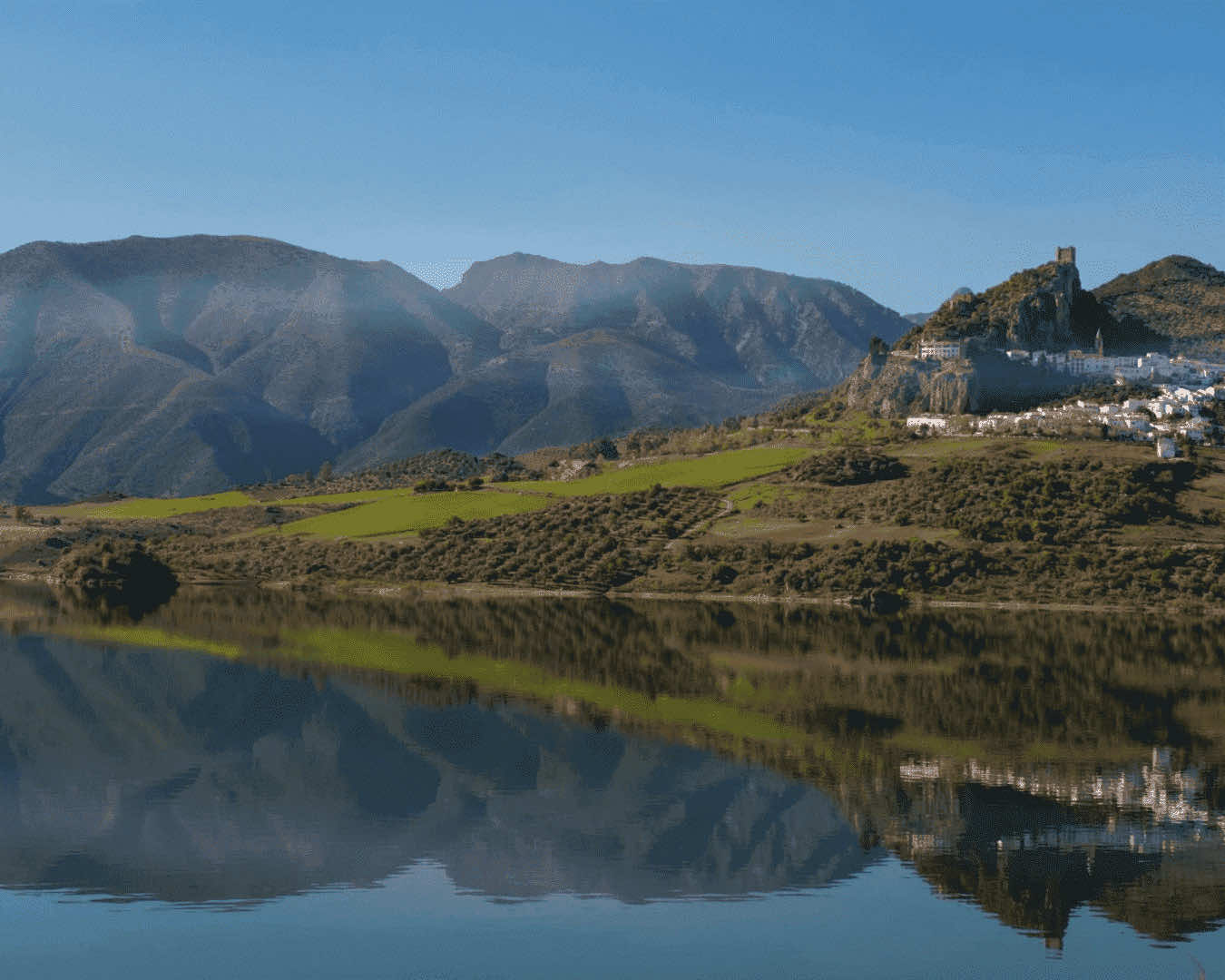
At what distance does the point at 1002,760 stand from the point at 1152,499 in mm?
58136

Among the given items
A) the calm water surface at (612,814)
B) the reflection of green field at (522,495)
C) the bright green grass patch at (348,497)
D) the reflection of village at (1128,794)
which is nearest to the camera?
the calm water surface at (612,814)

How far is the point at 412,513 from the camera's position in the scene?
111 m

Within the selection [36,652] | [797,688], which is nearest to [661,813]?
[797,688]

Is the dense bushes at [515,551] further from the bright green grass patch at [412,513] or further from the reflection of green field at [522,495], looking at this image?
the reflection of green field at [522,495]

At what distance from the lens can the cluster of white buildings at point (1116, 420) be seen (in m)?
105

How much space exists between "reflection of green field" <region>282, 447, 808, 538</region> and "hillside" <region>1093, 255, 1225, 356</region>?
56.6 m

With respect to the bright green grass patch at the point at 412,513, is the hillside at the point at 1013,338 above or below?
above

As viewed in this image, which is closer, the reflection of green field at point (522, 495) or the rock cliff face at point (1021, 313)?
the reflection of green field at point (522, 495)

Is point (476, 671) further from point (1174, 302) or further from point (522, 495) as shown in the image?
point (1174, 302)

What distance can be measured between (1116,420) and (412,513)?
57.1 m

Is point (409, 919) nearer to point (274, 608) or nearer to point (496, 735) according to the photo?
point (496, 735)

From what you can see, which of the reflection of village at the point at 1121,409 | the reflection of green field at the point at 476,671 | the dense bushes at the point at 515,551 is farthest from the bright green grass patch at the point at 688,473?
the reflection of green field at the point at 476,671

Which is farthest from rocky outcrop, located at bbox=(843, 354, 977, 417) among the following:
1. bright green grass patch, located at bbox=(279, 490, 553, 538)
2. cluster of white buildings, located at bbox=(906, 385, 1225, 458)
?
bright green grass patch, located at bbox=(279, 490, 553, 538)

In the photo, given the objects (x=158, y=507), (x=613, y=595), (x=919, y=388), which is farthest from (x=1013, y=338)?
(x=158, y=507)
